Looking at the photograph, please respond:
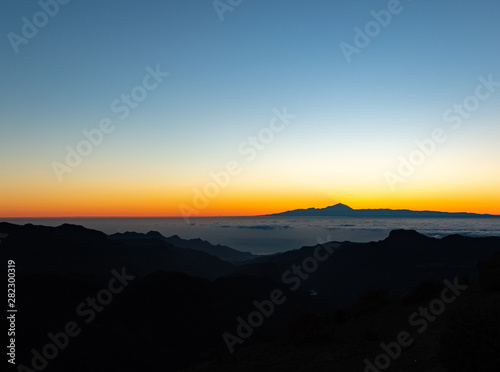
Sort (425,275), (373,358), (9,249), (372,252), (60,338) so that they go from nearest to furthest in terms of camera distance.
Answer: (373,358)
(60,338)
(425,275)
(9,249)
(372,252)

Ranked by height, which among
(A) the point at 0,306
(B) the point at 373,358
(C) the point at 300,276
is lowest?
(C) the point at 300,276

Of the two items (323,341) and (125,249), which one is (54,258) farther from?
(323,341)

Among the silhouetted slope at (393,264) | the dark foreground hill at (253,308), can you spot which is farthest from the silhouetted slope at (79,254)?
the silhouetted slope at (393,264)

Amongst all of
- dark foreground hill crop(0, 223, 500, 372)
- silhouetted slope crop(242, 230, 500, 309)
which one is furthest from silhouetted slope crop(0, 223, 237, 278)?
silhouetted slope crop(242, 230, 500, 309)

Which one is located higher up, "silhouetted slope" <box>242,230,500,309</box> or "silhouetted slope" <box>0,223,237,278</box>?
"silhouetted slope" <box>0,223,237,278</box>

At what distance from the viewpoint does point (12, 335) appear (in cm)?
3850

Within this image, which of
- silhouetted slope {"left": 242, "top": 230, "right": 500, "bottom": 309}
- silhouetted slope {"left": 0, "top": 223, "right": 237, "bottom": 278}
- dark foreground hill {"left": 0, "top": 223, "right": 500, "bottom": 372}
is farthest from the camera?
silhouetted slope {"left": 0, "top": 223, "right": 237, "bottom": 278}

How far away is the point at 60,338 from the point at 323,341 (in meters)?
37.4

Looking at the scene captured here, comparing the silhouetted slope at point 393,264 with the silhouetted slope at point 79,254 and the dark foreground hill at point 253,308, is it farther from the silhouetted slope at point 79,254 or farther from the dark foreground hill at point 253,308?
the silhouetted slope at point 79,254

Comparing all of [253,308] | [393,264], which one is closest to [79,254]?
[253,308]

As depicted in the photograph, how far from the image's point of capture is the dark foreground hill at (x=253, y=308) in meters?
13.7

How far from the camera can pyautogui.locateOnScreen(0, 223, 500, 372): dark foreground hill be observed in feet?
44.9

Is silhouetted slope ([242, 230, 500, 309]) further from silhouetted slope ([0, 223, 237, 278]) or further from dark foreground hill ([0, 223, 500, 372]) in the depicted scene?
silhouetted slope ([0, 223, 237, 278])

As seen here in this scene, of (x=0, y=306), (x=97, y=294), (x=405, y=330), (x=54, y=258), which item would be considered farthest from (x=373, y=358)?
(x=54, y=258)
